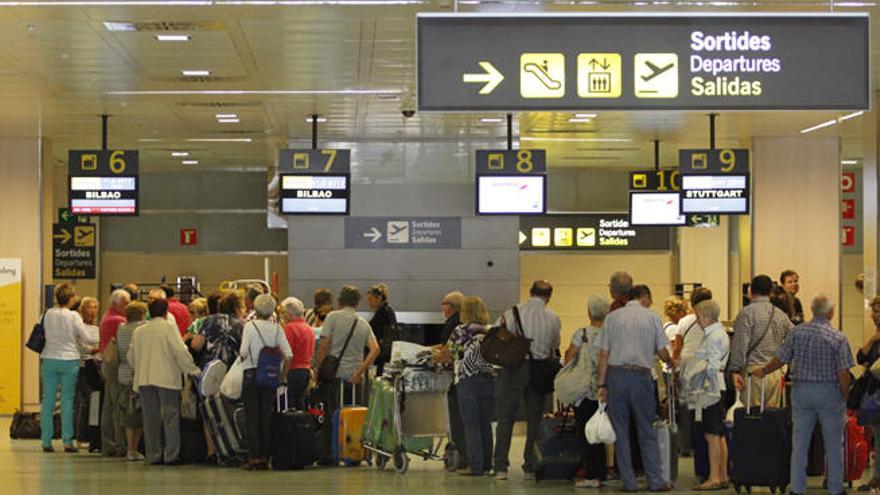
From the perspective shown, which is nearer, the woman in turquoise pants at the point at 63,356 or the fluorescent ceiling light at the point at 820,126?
the woman in turquoise pants at the point at 63,356

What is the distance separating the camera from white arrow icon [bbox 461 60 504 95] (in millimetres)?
8375

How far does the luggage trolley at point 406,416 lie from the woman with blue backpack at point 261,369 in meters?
0.86

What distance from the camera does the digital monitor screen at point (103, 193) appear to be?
699 inches

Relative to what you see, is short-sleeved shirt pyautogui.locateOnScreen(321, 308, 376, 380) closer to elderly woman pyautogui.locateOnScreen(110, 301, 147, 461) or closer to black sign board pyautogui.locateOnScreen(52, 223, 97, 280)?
elderly woman pyautogui.locateOnScreen(110, 301, 147, 461)

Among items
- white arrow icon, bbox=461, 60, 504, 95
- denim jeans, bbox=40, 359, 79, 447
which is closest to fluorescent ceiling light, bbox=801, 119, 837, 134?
denim jeans, bbox=40, 359, 79, 447

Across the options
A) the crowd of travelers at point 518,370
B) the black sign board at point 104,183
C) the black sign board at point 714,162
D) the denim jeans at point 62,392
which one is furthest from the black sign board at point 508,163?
the denim jeans at point 62,392

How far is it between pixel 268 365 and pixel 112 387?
2357 mm

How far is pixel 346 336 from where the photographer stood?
13.4 meters

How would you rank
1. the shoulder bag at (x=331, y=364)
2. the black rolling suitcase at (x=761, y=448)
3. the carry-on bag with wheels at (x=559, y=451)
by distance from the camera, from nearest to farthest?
1. the black rolling suitcase at (x=761, y=448)
2. the carry-on bag with wheels at (x=559, y=451)
3. the shoulder bag at (x=331, y=364)

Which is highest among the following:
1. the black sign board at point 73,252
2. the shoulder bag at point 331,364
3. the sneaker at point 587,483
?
the black sign board at point 73,252

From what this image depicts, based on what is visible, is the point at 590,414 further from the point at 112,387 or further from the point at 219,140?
the point at 219,140

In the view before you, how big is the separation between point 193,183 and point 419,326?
7144 mm

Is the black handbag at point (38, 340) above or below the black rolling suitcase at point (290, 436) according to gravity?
above

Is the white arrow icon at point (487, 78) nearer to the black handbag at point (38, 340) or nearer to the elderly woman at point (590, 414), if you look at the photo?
the elderly woman at point (590, 414)
